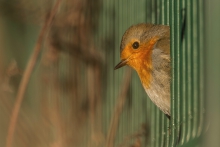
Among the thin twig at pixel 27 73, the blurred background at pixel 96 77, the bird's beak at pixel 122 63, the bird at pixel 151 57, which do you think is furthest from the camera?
the thin twig at pixel 27 73

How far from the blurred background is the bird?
2 centimetres

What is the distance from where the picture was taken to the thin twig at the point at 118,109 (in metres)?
0.84

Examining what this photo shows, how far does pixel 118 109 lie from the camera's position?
2.83ft

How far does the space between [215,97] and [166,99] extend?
0.22 m

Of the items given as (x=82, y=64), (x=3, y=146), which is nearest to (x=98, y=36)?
(x=82, y=64)

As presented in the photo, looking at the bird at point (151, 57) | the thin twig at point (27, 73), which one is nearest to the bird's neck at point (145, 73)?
the bird at point (151, 57)

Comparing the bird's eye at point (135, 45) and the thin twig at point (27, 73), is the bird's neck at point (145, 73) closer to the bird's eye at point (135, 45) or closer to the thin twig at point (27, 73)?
the bird's eye at point (135, 45)

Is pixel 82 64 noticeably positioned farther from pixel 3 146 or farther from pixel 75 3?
pixel 3 146

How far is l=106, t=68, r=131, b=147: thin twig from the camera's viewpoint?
84 centimetres

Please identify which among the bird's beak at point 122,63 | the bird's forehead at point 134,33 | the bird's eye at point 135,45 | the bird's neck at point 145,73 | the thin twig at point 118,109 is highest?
the bird's forehead at point 134,33

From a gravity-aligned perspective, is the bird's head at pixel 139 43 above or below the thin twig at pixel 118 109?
above

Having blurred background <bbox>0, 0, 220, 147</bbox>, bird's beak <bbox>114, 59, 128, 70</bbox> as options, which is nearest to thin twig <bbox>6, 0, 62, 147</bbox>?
blurred background <bbox>0, 0, 220, 147</bbox>

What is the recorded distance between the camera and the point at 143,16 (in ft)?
2.60

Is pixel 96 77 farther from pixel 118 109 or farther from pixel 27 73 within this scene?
pixel 27 73
